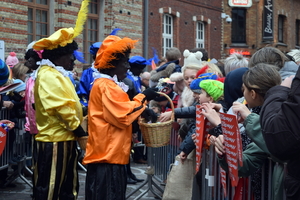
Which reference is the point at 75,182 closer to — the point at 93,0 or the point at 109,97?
the point at 109,97

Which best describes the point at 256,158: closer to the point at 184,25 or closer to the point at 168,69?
the point at 168,69

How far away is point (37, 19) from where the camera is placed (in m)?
14.5

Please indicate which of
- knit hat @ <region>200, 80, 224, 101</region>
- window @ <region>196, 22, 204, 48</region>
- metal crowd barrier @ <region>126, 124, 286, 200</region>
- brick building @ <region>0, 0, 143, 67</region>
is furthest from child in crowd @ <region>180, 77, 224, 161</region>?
window @ <region>196, 22, 204, 48</region>

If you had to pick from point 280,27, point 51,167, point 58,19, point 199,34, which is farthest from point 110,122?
point 280,27

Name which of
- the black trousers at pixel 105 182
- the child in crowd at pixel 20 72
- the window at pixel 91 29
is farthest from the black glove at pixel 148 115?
the window at pixel 91 29

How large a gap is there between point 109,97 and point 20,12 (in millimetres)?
9608

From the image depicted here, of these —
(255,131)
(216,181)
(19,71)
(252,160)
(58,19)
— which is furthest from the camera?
(58,19)

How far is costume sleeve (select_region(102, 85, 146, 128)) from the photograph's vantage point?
4793 mm

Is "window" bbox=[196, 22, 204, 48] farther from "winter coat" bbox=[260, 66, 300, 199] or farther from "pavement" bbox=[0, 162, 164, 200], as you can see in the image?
"winter coat" bbox=[260, 66, 300, 199]

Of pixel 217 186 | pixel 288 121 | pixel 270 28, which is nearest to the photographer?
pixel 288 121

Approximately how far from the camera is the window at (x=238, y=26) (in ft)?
103

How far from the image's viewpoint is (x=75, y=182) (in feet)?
18.6

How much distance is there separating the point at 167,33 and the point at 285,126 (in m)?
21.1

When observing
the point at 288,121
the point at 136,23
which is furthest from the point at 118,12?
the point at 288,121
